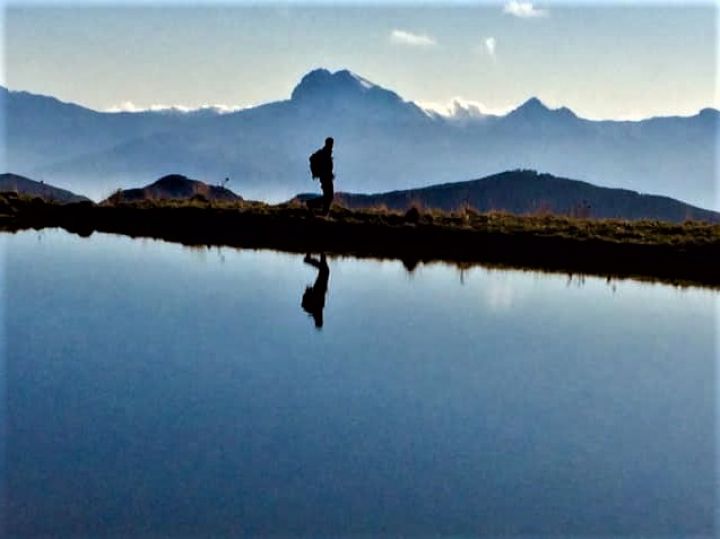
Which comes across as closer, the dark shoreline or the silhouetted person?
the dark shoreline

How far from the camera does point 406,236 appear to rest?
29.0m

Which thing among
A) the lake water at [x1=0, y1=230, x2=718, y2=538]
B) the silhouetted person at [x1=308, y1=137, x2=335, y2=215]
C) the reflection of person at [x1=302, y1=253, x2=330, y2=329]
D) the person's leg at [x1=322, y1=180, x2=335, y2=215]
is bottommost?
the lake water at [x1=0, y1=230, x2=718, y2=538]

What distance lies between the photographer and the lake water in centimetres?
808

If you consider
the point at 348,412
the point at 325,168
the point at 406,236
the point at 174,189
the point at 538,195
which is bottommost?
the point at 348,412

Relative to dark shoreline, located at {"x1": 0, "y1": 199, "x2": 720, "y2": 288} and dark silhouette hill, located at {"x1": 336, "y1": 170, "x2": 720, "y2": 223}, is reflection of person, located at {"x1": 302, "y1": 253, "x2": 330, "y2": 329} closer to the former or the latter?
dark shoreline, located at {"x1": 0, "y1": 199, "x2": 720, "y2": 288}

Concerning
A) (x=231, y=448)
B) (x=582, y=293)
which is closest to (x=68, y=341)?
(x=231, y=448)

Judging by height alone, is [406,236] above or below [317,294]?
above

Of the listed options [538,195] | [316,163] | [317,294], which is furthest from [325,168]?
[538,195]

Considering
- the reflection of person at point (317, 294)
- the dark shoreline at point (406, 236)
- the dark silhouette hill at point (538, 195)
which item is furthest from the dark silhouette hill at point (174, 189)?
the dark silhouette hill at point (538, 195)

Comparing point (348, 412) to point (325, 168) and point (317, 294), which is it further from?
point (325, 168)

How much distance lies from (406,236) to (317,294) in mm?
10283

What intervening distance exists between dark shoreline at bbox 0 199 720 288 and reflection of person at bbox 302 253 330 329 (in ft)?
8.62

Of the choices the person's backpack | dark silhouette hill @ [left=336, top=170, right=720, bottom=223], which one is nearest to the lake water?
the person's backpack

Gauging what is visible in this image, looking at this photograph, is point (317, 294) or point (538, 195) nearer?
point (317, 294)
